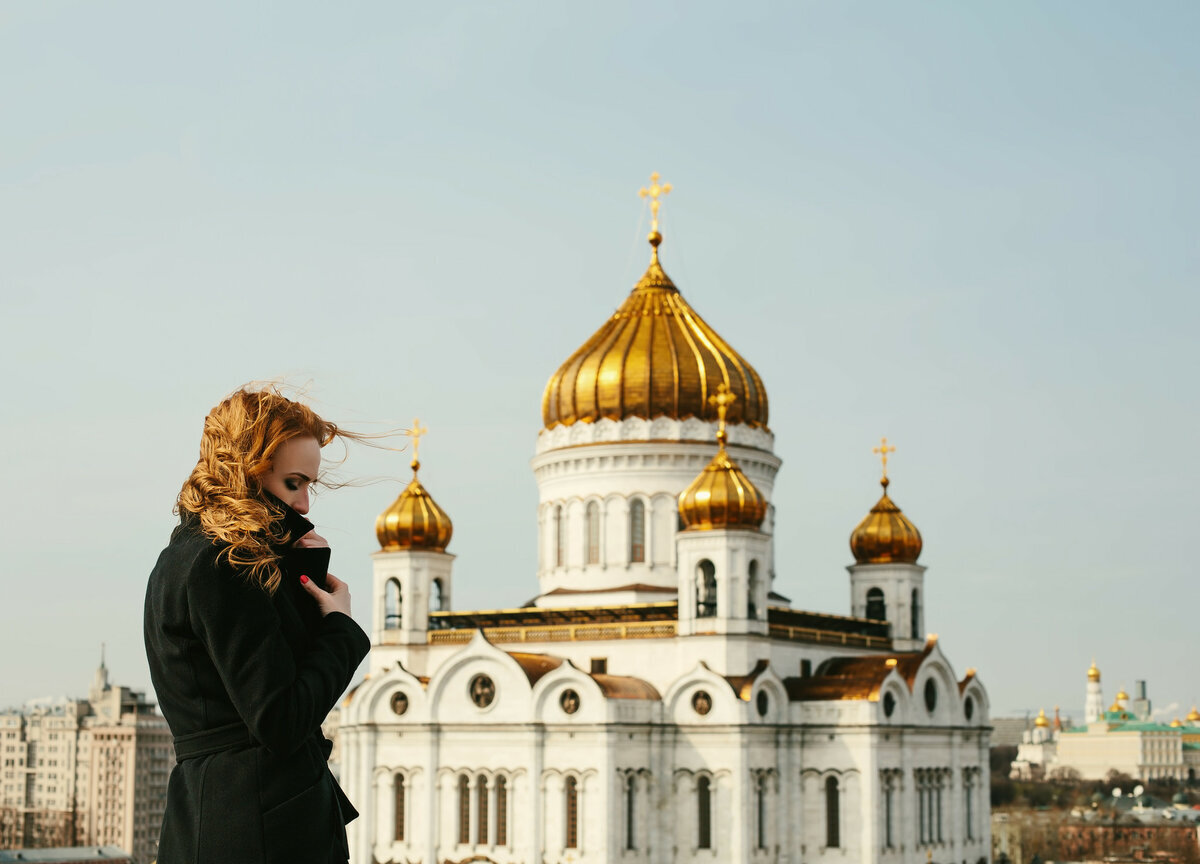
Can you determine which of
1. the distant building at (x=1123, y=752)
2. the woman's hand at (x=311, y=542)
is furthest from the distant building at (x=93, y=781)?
the woman's hand at (x=311, y=542)

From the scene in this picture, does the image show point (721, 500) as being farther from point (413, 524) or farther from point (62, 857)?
point (62, 857)

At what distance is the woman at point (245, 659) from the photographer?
396cm

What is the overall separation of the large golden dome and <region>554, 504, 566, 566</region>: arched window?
2.35m

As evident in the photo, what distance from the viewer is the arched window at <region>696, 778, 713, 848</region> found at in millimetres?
36875

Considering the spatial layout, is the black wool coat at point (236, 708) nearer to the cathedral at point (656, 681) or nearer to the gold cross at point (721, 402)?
the cathedral at point (656, 681)

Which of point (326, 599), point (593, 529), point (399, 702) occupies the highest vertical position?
point (593, 529)

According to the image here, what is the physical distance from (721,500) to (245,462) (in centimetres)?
3394

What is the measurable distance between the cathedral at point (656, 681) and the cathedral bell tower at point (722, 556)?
0.16 ft

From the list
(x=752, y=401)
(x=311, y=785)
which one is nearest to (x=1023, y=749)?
(x=752, y=401)

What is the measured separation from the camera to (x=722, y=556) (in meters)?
37.5

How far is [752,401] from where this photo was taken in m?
43.9

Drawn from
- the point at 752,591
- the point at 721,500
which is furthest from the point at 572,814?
the point at 721,500

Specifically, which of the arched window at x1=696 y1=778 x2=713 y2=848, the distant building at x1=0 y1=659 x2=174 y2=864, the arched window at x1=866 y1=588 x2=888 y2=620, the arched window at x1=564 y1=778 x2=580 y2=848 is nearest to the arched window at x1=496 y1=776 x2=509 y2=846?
the arched window at x1=564 y1=778 x2=580 y2=848

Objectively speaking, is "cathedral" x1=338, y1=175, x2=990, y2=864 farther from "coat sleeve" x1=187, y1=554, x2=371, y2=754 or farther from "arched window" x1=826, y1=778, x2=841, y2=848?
"coat sleeve" x1=187, y1=554, x2=371, y2=754
